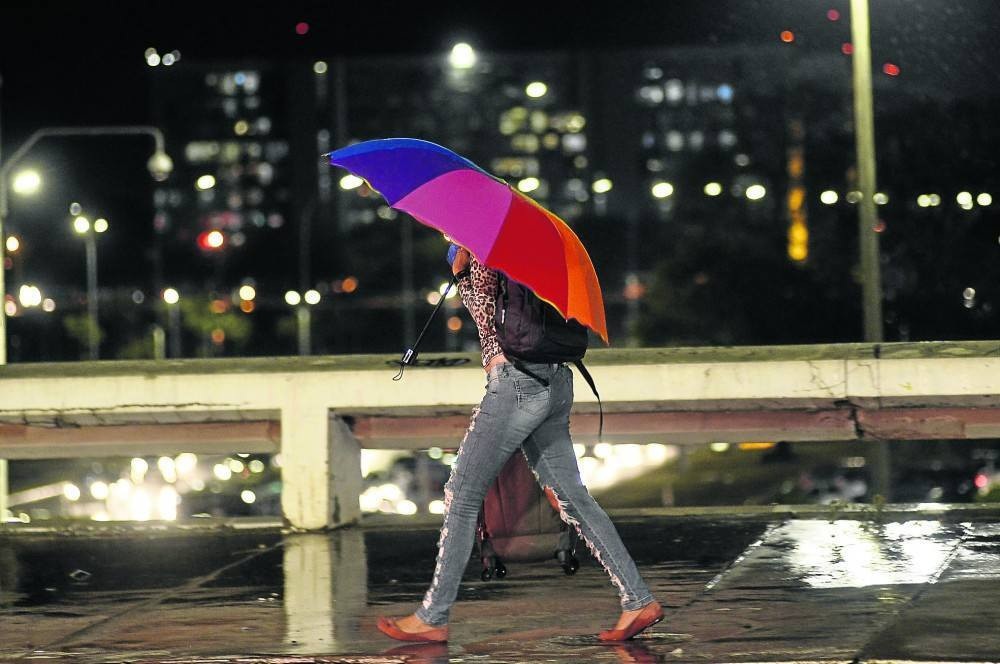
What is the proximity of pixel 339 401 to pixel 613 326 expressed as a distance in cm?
14197

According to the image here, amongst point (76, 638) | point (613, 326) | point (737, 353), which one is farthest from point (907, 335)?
point (613, 326)

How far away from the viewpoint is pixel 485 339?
22.4 feet

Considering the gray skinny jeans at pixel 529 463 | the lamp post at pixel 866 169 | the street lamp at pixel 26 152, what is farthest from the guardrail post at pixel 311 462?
the street lamp at pixel 26 152

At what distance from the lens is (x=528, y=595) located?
8.20m

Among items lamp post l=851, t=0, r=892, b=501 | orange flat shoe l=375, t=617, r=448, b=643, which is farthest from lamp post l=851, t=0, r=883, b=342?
orange flat shoe l=375, t=617, r=448, b=643

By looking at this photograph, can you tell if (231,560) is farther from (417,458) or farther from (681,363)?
(417,458)

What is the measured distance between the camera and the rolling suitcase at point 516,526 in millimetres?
7121

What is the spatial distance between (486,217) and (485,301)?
0.37m

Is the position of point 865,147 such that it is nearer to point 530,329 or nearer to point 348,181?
point 530,329

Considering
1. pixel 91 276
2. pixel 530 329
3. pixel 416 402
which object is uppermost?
pixel 91 276

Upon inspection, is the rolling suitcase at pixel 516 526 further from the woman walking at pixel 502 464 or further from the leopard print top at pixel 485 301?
the leopard print top at pixel 485 301

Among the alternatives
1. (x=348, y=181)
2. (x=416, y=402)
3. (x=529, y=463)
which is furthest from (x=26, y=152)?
(x=529, y=463)

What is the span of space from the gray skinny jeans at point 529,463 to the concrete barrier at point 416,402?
339cm

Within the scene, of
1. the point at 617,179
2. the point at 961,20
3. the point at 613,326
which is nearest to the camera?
the point at 961,20
